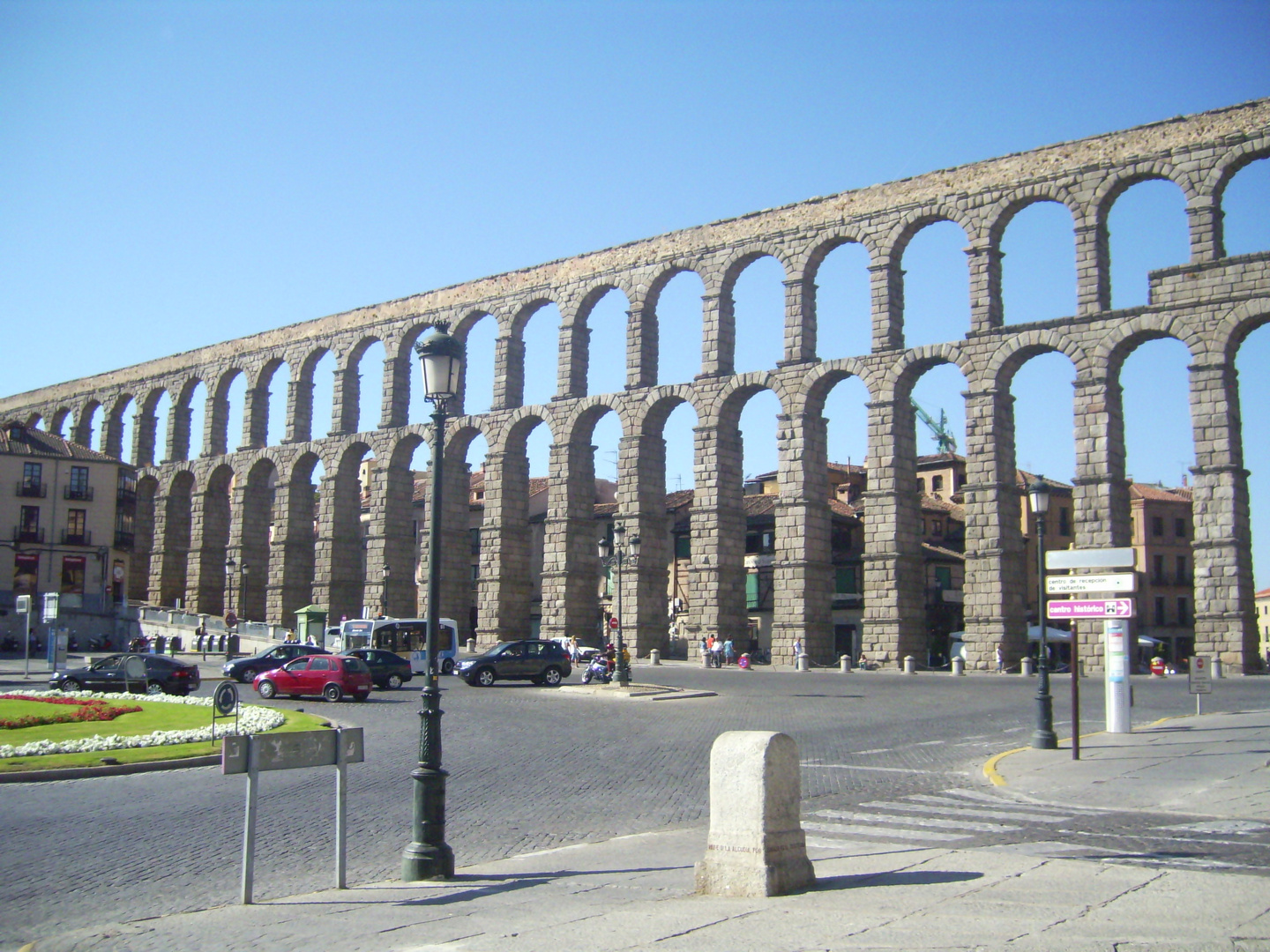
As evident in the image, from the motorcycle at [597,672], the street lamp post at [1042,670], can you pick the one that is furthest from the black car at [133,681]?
the street lamp post at [1042,670]

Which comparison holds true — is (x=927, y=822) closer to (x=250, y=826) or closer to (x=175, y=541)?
(x=250, y=826)

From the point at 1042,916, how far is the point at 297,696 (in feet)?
90.4

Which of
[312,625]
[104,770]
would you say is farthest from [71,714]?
[312,625]

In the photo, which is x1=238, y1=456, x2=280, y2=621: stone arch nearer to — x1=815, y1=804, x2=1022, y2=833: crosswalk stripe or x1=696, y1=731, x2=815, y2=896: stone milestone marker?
x1=815, y1=804, x2=1022, y2=833: crosswalk stripe

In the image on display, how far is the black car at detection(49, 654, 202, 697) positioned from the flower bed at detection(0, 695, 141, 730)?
5.59 meters

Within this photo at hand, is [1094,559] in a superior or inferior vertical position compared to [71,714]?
superior

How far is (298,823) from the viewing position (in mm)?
12758

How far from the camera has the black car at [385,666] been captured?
1405 inches

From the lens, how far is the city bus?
44188mm

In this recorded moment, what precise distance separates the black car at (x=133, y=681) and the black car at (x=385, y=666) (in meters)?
4.81

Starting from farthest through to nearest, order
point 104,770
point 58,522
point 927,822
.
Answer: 1. point 58,522
2. point 104,770
3. point 927,822

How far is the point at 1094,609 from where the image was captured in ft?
59.3

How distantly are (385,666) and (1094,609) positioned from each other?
2387 cm

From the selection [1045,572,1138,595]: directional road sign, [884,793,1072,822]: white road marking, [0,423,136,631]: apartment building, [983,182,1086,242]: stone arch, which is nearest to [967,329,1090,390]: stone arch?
[983,182,1086,242]: stone arch
